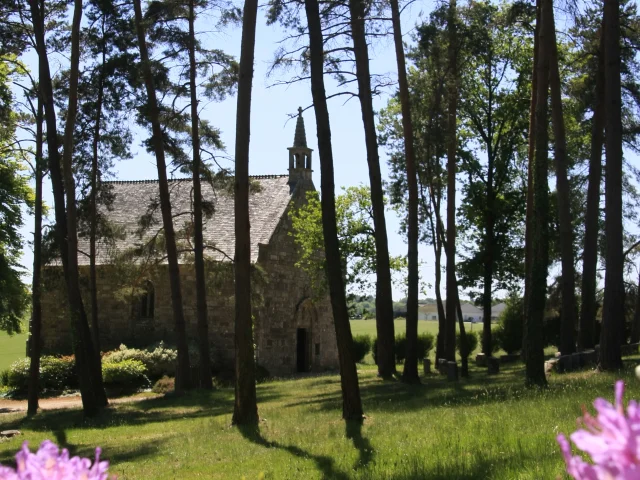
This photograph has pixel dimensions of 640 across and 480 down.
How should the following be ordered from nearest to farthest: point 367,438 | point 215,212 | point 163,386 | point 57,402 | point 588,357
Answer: point 367,438 < point 588,357 < point 57,402 < point 163,386 < point 215,212

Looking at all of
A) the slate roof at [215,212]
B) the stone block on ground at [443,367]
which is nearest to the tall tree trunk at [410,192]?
the stone block on ground at [443,367]

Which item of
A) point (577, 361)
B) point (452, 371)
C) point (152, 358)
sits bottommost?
point (452, 371)

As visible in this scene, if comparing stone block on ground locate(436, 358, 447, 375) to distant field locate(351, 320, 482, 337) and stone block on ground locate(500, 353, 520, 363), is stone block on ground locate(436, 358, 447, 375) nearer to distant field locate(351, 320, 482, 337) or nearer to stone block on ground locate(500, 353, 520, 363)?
stone block on ground locate(500, 353, 520, 363)

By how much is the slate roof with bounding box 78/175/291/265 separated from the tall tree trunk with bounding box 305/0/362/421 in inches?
771

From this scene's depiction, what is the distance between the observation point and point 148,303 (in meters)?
35.5

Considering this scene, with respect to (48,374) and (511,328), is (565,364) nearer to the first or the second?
(48,374)

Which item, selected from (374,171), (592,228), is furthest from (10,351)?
(592,228)

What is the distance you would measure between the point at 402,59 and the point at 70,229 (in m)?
10.5

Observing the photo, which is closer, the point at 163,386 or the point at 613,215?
the point at 613,215

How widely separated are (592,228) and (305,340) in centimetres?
1996

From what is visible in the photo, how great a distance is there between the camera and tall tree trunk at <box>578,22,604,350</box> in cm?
1944

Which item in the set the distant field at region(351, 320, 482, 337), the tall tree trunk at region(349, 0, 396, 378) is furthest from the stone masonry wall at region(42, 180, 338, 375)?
the distant field at region(351, 320, 482, 337)

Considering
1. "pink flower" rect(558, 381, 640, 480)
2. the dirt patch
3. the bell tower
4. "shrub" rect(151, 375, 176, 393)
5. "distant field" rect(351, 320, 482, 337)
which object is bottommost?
the dirt patch

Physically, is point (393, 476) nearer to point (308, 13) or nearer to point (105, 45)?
point (308, 13)
